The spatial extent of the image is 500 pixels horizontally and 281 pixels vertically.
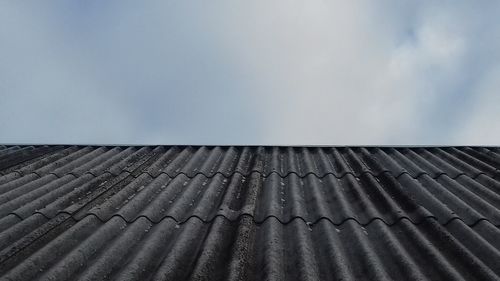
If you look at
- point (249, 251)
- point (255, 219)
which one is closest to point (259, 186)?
point (255, 219)

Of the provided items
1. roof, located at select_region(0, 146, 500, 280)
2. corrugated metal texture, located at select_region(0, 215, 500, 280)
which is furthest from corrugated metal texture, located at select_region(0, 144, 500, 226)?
corrugated metal texture, located at select_region(0, 215, 500, 280)

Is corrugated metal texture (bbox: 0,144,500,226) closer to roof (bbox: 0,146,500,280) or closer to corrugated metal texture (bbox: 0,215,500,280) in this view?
roof (bbox: 0,146,500,280)

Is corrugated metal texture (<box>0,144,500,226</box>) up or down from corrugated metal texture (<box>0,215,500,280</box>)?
up

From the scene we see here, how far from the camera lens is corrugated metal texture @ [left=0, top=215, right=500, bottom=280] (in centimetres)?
200

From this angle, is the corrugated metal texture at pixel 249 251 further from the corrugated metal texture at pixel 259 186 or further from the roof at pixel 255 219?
the corrugated metal texture at pixel 259 186

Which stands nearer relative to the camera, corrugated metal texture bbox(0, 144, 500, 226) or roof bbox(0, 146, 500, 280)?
roof bbox(0, 146, 500, 280)

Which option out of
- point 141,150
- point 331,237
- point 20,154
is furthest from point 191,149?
point 331,237

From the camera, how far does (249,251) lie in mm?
2242

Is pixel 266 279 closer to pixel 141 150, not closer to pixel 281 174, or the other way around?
pixel 281 174

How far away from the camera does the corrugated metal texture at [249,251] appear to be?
78.5 inches

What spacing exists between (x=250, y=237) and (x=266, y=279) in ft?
1.70

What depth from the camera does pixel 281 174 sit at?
12.7 ft

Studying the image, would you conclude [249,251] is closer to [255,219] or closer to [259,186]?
[255,219]

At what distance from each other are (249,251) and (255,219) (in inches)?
18.7
